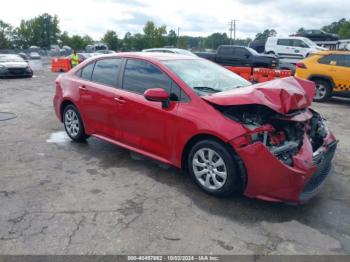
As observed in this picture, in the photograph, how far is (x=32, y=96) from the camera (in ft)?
37.3

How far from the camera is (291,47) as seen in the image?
21.3 metres

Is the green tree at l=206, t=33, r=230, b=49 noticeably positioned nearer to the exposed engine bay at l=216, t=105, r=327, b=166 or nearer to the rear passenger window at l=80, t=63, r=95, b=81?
the rear passenger window at l=80, t=63, r=95, b=81

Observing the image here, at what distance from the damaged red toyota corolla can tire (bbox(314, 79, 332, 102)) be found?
265 inches

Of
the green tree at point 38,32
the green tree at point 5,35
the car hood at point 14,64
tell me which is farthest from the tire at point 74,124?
the green tree at point 38,32

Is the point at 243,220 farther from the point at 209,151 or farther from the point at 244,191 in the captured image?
the point at 209,151

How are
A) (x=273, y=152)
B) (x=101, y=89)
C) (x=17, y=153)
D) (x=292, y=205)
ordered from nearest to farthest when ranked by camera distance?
(x=273, y=152) < (x=292, y=205) < (x=101, y=89) < (x=17, y=153)

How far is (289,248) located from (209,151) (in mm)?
1298

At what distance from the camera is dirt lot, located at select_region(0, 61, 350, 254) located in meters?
3.06

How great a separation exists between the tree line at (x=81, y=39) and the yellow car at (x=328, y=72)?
64406 millimetres

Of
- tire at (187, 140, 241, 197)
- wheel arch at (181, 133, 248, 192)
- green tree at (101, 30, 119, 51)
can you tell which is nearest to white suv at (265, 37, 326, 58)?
wheel arch at (181, 133, 248, 192)

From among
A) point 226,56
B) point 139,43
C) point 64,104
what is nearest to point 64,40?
point 139,43

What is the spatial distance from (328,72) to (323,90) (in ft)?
1.94

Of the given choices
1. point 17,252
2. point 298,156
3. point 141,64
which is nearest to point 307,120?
point 298,156

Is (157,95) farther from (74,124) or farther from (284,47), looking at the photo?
(284,47)
